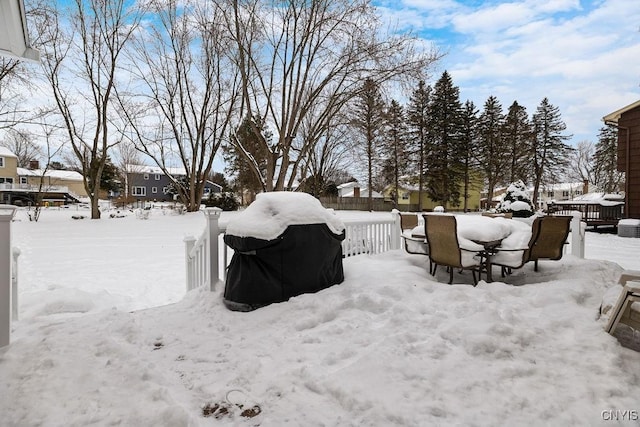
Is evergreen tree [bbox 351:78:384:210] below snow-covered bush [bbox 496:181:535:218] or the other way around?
the other way around

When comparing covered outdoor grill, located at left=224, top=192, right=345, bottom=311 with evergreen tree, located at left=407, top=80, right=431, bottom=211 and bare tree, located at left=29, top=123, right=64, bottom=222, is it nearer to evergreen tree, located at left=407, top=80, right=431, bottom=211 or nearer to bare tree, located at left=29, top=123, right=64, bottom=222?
bare tree, located at left=29, top=123, right=64, bottom=222

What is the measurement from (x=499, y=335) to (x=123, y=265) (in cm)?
787

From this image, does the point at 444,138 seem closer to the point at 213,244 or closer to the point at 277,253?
the point at 213,244

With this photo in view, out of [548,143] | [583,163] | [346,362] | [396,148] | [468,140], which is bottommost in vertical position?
[346,362]

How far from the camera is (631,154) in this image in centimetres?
1261

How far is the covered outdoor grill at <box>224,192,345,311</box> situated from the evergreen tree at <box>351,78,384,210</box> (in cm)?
917

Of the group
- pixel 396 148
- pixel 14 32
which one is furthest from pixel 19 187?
pixel 14 32

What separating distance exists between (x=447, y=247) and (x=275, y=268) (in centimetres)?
220

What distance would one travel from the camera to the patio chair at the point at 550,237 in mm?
4328

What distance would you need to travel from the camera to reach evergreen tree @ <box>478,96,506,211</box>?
2792cm

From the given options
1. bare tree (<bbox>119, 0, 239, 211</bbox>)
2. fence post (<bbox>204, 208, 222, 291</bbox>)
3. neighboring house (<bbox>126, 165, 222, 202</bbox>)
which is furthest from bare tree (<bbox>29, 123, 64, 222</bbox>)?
neighboring house (<bbox>126, 165, 222, 202</bbox>)

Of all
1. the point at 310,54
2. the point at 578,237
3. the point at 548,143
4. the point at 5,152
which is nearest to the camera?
the point at 578,237

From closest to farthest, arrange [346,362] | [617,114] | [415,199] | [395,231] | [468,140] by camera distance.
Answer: [346,362], [395,231], [617,114], [468,140], [415,199]

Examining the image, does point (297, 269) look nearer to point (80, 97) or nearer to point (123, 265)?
point (123, 265)
